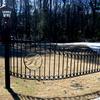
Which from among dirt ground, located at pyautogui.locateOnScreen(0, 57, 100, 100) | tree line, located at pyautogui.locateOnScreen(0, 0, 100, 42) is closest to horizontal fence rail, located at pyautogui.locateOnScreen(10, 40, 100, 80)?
dirt ground, located at pyautogui.locateOnScreen(0, 57, 100, 100)

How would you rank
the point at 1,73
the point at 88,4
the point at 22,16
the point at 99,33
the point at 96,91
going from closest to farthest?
1. the point at 96,91
2. the point at 1,73
3. the point at 22,16
4. the point at 99,33
5. the point at 88,4

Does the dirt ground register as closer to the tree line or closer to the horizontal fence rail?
the horizontal fence rail

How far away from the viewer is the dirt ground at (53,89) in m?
6.00

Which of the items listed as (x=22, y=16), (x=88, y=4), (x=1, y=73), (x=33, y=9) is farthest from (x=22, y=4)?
(x=1, y=73)

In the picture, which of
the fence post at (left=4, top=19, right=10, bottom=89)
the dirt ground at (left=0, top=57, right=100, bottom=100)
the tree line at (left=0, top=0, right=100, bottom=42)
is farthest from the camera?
the tree line at (left=0, top=0, right=100, bottom=42)

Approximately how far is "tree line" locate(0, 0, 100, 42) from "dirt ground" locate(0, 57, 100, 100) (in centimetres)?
1869

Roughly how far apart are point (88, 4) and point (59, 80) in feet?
101

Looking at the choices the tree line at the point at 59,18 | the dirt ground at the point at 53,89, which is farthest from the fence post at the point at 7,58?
the tree line at the point at 59,18

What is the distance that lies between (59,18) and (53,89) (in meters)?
Answer: 25.4

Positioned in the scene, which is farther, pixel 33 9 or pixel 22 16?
pixel 33 9

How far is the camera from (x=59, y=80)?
7.43m

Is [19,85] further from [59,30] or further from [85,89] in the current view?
[59,30]

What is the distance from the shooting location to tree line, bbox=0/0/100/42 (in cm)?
2870

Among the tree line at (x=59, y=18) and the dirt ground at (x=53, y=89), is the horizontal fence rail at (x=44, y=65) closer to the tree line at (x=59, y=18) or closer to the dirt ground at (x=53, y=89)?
the dirt ground at (x=53, y=89)
